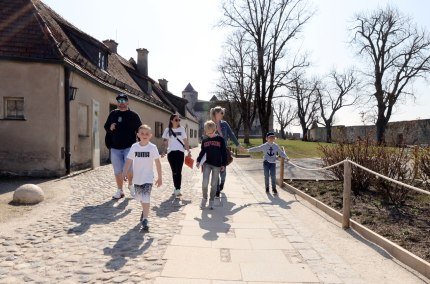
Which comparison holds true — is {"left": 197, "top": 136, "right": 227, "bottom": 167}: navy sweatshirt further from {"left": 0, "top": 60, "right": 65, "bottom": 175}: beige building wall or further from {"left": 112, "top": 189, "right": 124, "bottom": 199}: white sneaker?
{"left": 0, "top": 60, "right": 65, "bottom": 175}: beige building wall

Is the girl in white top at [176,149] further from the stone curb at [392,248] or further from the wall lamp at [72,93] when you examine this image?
the wall lamp at [72,93]

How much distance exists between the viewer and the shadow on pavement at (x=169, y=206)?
247 inches

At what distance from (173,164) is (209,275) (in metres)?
4.16

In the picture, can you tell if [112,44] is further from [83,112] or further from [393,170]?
[393,170]

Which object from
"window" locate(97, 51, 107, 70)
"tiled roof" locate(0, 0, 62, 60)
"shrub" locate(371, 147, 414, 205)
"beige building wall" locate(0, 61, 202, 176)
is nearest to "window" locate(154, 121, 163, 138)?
"window" locate(97, 51, 107, 70)

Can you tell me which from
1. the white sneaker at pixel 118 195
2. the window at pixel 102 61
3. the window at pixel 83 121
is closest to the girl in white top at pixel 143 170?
the white sneaker at pixel 118 195

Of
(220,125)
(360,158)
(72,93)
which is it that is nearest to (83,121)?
(72,93)

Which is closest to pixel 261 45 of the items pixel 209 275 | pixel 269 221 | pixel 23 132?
pixel 23 132

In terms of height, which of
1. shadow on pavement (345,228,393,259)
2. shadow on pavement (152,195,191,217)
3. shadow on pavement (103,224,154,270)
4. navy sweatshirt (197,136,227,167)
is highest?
navy sweatshirt (197,136,227,167)

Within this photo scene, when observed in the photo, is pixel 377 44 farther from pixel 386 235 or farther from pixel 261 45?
pixel 386 235

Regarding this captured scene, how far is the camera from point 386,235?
17.1ft

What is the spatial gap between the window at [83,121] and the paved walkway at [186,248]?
5753 mm

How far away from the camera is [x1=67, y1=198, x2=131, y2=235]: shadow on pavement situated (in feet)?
16.9

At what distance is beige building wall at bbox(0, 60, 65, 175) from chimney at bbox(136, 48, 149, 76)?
2076 cm
